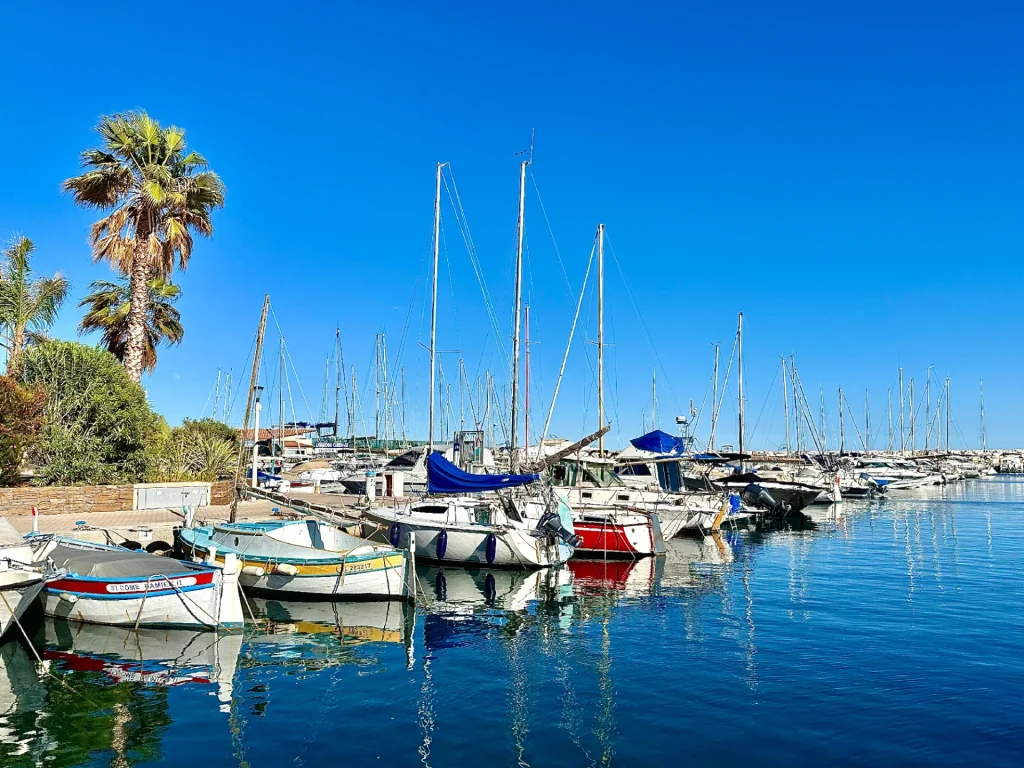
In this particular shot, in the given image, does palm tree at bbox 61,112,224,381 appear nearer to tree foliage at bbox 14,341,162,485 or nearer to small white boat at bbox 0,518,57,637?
tree foliage at bbox 14,341,162,485

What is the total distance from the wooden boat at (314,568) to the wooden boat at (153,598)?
3184 millimetres

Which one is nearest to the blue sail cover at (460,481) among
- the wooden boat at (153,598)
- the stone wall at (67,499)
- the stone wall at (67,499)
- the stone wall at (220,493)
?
the stone wall at (220,493)

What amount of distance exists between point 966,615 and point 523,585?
38.3 feet

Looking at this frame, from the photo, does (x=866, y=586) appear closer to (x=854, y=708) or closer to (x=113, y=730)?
(x=854, y=708)

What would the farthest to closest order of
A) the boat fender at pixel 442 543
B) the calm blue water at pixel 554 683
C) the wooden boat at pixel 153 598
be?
the boat fender at pixel 442 543 → the wooden boat at pixel 153 598 → the calm blue water at pixel 554 683

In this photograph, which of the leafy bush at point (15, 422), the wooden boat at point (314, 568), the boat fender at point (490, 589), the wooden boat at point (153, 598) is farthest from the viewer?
the leafy bush at point (15, 422)

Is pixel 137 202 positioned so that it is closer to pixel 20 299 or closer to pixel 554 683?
pixel 20 299

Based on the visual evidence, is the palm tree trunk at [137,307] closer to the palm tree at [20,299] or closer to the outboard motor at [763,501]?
the palm tree at [20,299]

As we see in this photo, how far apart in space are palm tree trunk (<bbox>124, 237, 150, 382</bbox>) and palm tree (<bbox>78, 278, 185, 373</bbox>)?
143 centimetres

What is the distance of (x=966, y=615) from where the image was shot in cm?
1930

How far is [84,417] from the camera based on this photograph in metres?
28.8

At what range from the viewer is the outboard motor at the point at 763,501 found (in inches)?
1914

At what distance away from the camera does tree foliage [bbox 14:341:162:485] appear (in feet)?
92.4

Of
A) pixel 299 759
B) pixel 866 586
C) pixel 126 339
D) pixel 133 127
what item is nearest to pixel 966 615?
pixel 866 586
